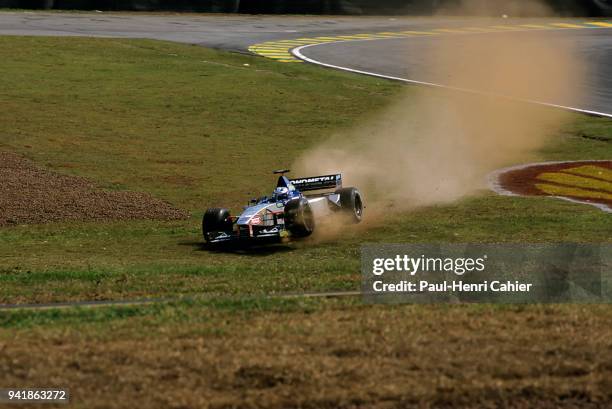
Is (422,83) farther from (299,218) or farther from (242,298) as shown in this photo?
(242,298)

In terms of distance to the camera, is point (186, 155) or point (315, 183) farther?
point (186, 155)

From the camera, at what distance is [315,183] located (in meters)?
20.7

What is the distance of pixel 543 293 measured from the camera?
1299cm

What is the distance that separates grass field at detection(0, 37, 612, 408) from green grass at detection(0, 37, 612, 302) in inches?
3.3

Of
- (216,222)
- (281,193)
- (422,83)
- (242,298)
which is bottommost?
(216,222)

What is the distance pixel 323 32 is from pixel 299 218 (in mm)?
37582

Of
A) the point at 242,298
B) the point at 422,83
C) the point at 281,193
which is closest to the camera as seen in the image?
the point at 242,298

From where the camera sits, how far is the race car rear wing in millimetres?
20703

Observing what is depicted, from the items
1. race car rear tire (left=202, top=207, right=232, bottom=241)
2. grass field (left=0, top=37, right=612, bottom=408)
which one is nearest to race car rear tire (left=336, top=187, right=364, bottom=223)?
grass field (left=0, top=37, right=612, bottom=408)

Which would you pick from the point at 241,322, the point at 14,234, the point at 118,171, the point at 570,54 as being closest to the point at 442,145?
the point at 118,171

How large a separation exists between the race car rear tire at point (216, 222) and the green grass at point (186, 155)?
0.44m

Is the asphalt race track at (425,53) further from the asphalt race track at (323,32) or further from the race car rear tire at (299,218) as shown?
the race car rear tire at (299,218)

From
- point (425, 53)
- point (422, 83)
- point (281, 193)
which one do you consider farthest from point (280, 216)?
point (425, 53)

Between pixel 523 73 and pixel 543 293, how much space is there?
30.7 metres
